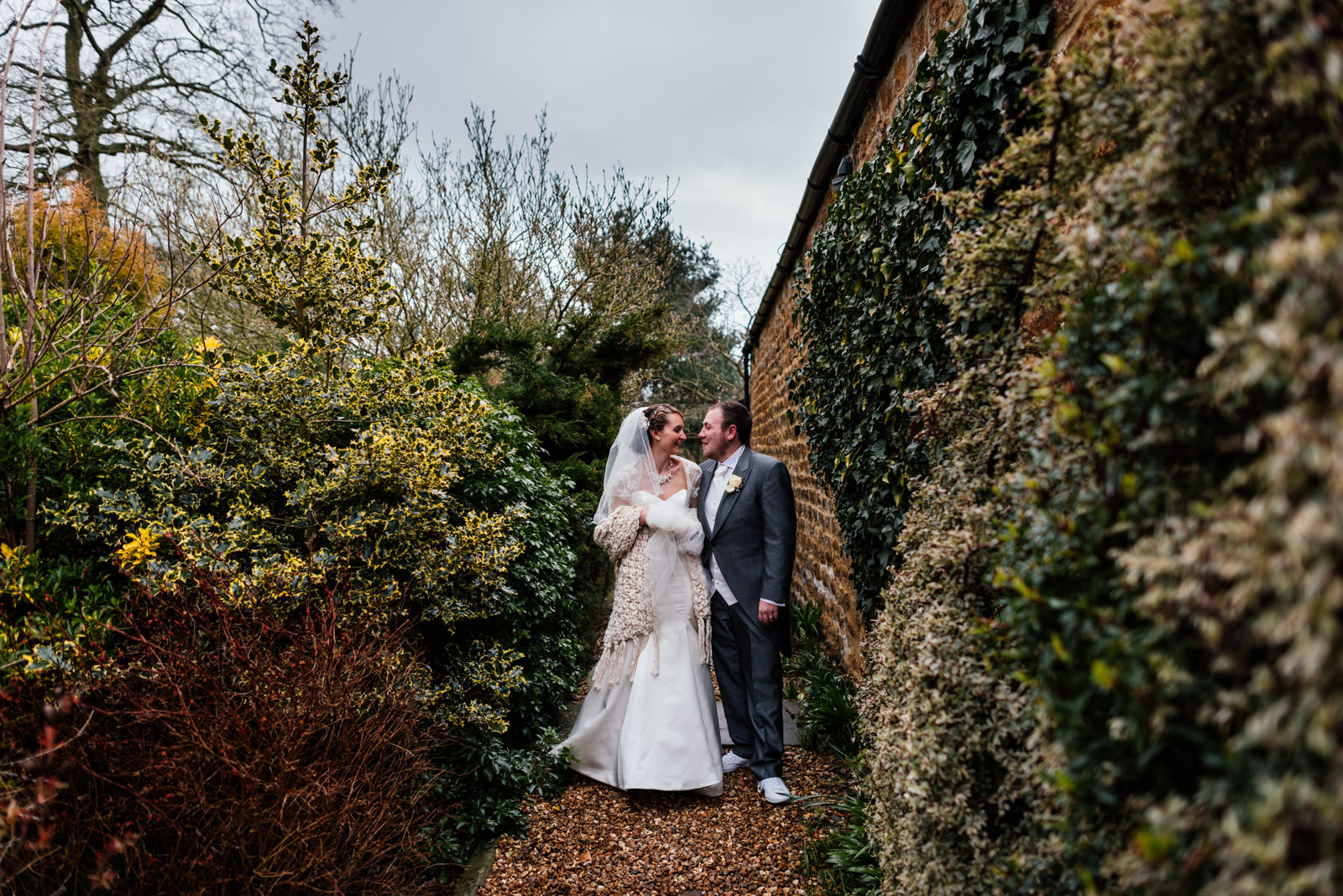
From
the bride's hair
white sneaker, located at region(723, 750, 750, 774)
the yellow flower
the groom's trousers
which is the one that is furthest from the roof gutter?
white sneaker, located at region(723, 750, 750, 774)

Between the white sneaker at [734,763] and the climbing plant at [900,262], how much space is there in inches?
56.4

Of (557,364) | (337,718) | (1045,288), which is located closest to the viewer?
(1045,288)

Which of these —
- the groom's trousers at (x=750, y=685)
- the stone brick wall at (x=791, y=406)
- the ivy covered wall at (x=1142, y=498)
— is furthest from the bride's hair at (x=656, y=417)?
the ivy covered wall at (x=1142, y=498)

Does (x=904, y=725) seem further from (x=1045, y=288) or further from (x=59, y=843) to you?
(x=59, y=843)

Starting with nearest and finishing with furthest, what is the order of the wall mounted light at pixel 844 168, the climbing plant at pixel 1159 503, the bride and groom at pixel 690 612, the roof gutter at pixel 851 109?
1. the climbing plant at pixel 1159 503
2. the roof gutter at pixel 851 109
3. the bride and groom at pixel 690 612
4. the wall mounted light at pixel 844 168

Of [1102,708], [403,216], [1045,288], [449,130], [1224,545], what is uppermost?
[449,130]

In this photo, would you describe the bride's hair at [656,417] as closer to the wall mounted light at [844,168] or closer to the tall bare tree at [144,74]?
the wall mounted light at [844,168]

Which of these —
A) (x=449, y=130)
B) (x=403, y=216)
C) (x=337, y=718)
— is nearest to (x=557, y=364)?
(x=403, y=216)

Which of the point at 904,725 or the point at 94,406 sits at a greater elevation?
the point at 94,406

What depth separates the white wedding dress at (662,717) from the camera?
12.3ft

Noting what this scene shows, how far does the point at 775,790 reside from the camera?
12.0 feet

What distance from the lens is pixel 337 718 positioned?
221cm

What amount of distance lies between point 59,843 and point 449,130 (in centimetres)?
1026

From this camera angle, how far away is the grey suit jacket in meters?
3.97
